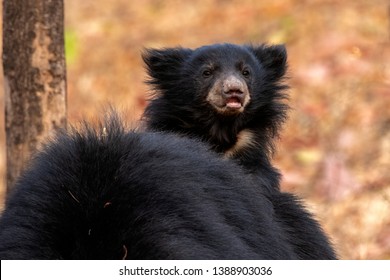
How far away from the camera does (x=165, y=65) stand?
7.11m

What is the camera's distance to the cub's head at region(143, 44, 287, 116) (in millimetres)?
6637

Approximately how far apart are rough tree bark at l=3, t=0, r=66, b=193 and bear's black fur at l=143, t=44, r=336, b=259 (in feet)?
2.29

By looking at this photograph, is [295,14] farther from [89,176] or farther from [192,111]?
[89,176]

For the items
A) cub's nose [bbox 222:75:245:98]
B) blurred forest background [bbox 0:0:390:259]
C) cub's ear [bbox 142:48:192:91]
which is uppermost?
blurred forest background [bbox 0:0:390:259]

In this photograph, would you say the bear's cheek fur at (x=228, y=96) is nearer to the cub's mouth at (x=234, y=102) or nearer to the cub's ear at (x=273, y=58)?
the cub's mouth at (x=234, y=102)

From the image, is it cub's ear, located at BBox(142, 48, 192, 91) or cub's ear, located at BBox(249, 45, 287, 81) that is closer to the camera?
cub's ear, located at BBox(142, 48, 192, 91)

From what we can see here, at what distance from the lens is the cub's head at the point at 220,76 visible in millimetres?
6637

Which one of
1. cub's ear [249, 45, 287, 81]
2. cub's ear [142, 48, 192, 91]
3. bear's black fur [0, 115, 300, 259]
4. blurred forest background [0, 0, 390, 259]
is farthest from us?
blurred forest background [0, 0, 390, 259]

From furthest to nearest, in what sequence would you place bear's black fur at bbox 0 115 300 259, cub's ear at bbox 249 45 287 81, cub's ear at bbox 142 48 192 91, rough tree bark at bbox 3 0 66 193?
cub's ear at bbox 249 45 287 81
cub's ear at bbox 142 48 192 91
rough tree bark at bbox 3 0 66 193
bear's black fur at bbox 0 115 300 259

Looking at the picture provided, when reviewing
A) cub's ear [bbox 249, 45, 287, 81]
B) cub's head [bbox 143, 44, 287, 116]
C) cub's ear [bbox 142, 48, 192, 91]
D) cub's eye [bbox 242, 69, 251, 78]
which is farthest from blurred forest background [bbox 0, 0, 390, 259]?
cub's ear [bbox 142, 48, 192, 91]

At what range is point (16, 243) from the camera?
4.19m

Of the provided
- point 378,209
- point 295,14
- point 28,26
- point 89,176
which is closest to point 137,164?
point 89,176

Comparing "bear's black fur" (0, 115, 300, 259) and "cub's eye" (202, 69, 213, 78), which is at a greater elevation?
"cub's eye" (202, 69, 213, 78)

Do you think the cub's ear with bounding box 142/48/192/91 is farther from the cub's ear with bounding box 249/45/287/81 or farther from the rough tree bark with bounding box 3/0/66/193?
the rough tree bark with bounding box 3/0/66/193
